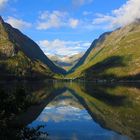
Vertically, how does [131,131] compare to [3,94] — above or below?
below

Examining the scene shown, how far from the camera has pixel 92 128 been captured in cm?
7925

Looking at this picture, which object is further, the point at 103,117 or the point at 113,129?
the point at 103,117

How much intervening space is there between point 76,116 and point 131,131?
33.6 m

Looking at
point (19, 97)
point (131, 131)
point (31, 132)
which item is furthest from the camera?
point (131, 131)

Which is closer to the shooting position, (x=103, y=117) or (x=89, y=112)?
(x=103, y=117)

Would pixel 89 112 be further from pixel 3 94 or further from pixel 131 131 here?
pixel 3 94

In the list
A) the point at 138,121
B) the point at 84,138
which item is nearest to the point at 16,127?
the point at 84,138

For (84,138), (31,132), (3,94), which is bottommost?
(84,138)

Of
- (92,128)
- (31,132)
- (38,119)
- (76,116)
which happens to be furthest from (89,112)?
(31,132)

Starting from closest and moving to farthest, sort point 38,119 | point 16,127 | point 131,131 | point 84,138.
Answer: point 16,127, point 84,138, point 131,131, point 38,119

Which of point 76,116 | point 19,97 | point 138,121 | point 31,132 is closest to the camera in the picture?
point 31,132

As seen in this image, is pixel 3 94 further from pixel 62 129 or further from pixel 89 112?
pixel 89 112

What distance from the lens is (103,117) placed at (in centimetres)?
9862

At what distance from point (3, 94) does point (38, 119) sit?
5288cm
